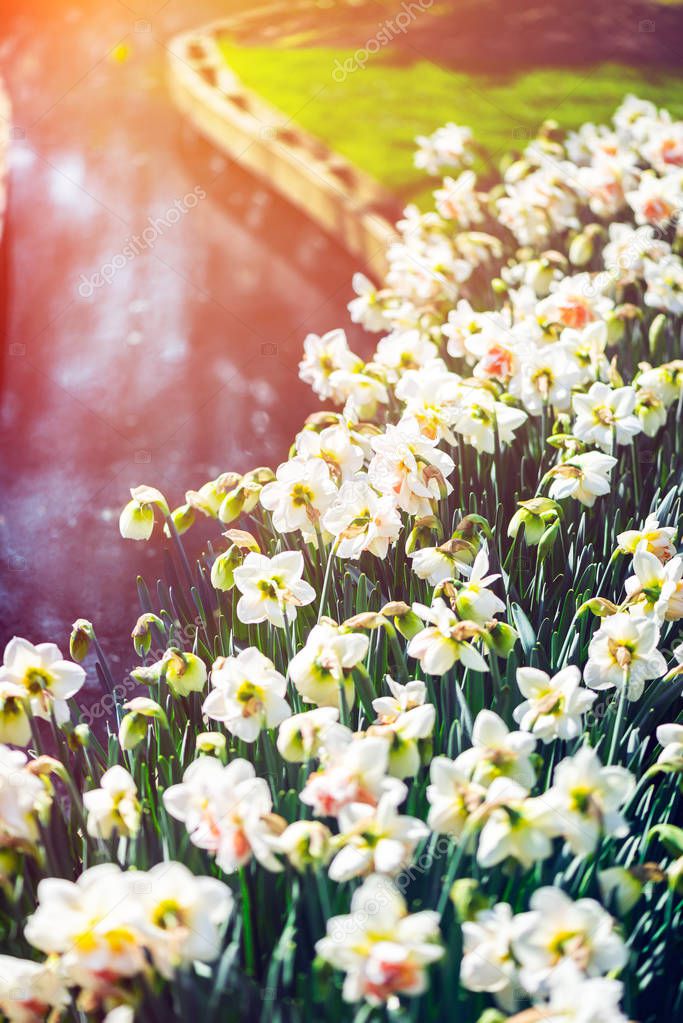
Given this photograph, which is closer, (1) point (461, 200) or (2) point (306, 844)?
(2) point (306, 844)

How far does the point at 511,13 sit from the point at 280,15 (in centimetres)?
152

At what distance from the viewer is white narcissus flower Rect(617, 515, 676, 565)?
163 centimetres

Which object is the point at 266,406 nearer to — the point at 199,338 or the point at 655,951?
the point at 199,338

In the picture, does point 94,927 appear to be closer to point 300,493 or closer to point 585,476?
point 300,493

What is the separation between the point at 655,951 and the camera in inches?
49.6

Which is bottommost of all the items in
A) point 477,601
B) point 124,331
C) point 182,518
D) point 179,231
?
point 124,331

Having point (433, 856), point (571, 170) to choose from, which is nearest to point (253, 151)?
point (571, 170)

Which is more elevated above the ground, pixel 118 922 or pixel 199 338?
pixel 118 922

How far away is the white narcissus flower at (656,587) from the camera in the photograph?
1.50 m

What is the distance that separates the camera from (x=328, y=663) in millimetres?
1348

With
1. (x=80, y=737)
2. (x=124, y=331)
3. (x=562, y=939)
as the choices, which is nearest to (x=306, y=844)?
(x=562, y=939)

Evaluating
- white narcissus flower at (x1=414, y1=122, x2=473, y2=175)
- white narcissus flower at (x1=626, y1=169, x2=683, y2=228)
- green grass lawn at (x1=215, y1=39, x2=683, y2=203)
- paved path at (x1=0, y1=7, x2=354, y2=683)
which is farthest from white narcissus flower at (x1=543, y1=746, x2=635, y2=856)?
green grass lawn at (x1=215, y1=39, x2=683, y2=203)

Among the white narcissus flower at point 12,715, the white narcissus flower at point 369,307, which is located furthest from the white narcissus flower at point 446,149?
the white narcissus flower at point 12,715

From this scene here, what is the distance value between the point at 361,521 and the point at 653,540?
18.6 inches
